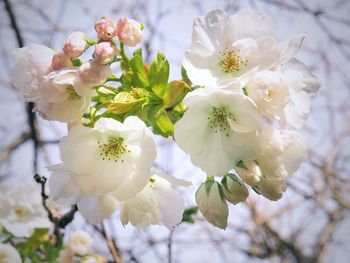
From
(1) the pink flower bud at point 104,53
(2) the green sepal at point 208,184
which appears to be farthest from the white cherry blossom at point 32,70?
(2) the green sepal at point 208,184

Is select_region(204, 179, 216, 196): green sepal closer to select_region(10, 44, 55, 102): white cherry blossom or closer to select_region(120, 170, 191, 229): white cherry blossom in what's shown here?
select_region(120, 170, 191, 229): white cherry blossom

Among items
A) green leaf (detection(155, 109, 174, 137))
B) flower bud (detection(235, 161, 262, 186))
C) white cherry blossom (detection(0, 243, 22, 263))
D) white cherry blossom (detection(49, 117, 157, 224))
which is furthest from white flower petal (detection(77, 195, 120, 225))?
white cherry blossom (detection(0, 243, 22, 263))

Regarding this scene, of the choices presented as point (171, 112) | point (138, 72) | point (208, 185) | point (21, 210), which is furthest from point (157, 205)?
point (21, 210)

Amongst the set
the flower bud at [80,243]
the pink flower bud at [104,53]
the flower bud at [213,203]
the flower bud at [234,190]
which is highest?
the pink flower bud at [104,53]

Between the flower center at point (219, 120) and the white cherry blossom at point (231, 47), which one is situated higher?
the white cherry blossom at point (231, 47)

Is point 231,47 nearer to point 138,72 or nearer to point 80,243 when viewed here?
point 138,72

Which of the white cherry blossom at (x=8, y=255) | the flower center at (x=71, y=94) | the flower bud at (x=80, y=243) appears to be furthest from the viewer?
the flower bud at (x=80, y=243)

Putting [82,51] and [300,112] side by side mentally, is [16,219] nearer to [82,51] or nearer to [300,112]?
[82,51]

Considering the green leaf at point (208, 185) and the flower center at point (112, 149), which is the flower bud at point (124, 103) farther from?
the green leaf at point (208, 185)
